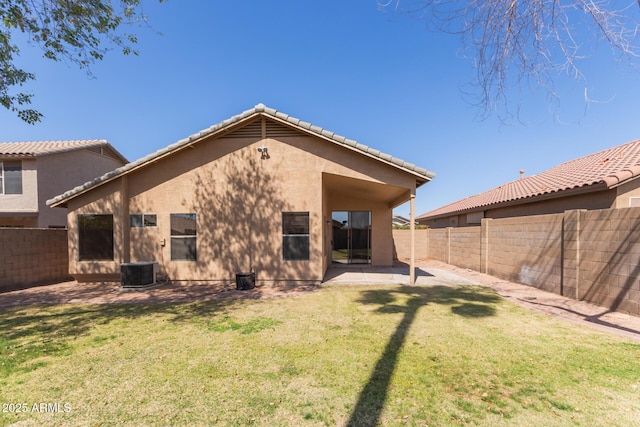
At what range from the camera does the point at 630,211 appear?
6.40 meters

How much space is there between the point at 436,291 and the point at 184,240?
353 inches

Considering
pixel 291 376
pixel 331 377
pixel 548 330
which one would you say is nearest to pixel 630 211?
pixel 548 330

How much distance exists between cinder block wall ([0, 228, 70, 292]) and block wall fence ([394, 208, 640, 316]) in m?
17.5

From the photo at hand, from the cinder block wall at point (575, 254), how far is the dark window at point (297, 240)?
772 cm

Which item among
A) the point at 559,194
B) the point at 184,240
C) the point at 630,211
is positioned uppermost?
the point at 559,194

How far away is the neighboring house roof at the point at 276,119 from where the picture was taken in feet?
31.9

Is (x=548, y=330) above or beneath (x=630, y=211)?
beneath

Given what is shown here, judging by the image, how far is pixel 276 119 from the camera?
10.0 metres

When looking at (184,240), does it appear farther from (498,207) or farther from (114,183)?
(498,207)

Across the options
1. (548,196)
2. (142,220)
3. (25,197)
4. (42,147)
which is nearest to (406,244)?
(548,196)

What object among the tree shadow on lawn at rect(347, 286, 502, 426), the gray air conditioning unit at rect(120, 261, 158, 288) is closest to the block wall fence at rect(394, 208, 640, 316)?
the tree shadow on lawn at rect(347, 286, 502, 426)

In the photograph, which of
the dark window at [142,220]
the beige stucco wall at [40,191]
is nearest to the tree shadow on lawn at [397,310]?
the dark window at [142,220]

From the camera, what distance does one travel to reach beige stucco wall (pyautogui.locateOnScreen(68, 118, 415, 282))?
33.4 ft

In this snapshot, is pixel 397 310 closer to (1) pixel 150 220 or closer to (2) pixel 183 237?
(2) pixel 183 237
